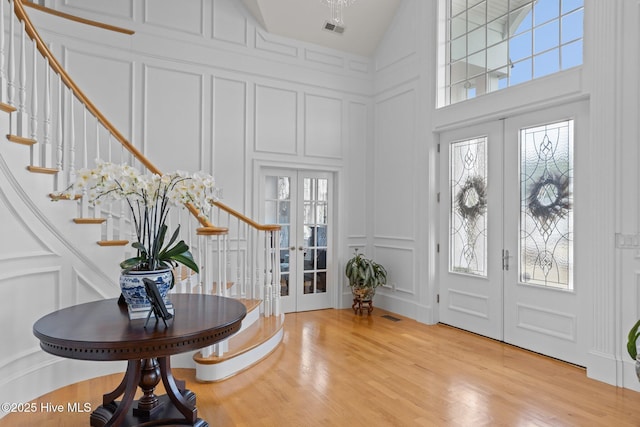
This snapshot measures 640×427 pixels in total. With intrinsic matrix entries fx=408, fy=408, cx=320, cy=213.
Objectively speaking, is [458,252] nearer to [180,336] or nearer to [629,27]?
[629,27]

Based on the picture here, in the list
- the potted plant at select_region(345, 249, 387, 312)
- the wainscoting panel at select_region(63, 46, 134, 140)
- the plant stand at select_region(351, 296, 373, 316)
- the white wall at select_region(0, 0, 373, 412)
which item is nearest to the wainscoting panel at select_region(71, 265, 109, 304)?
the white wall at select_region(0, 0, 373, 412)

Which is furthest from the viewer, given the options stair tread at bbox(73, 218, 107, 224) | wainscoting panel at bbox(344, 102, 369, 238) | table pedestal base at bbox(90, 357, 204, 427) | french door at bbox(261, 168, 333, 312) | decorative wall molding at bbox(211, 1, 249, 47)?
wainscoting panel at bbox(344, 102, 369, 238)

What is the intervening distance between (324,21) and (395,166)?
2217mm

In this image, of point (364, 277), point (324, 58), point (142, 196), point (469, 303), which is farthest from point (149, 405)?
point (324, 58)

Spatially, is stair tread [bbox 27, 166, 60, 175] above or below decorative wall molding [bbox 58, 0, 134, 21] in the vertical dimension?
below

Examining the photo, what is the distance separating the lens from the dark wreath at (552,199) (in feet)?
12.9

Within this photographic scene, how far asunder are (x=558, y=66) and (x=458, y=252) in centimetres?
228

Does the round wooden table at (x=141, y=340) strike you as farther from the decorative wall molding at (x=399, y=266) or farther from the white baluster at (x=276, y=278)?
the decorative wall molding at (x=399, y=266)

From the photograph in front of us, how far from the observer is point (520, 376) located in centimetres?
349

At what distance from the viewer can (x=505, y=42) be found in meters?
4.57

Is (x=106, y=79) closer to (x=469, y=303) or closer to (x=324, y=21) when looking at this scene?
(x=324, y=21)

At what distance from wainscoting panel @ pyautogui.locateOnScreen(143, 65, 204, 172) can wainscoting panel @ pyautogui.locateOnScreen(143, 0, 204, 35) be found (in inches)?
21.6

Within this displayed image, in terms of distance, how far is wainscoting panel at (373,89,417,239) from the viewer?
5.54m

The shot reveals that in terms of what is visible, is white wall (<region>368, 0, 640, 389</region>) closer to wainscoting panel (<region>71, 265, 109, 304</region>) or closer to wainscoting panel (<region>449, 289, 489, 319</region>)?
wainscoting panel (<region>449, 289, 489, 319</region>)
